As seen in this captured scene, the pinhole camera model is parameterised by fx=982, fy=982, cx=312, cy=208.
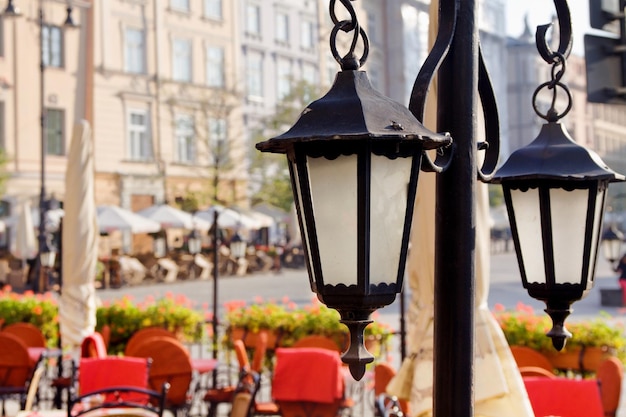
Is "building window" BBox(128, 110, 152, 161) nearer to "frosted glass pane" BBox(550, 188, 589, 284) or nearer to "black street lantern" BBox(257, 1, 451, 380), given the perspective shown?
"frosted glass pane" BBox(550, 188, 589, 284)

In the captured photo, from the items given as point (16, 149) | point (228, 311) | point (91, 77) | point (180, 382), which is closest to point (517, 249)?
point (180, 382)

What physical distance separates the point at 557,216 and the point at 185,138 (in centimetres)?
3435

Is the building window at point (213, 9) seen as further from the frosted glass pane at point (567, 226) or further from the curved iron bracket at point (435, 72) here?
the curved iron bracket at point (435, 72)

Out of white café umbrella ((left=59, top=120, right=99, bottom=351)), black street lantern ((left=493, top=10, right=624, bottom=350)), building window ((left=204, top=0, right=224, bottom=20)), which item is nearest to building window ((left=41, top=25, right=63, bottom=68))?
building window ((left=204, top=0, right=224, bottom=20))

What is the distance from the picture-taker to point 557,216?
288 centimetres

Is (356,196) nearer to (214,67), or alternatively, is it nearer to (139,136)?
(139,136)

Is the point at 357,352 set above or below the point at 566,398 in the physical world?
above

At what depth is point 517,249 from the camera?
290 cm

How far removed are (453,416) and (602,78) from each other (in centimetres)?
223

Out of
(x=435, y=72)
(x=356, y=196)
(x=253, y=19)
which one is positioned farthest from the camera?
(x=253, y=19)

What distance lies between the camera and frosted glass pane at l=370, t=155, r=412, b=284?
6.57ft

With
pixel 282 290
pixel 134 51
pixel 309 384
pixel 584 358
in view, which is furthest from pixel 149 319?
pixel 134 51

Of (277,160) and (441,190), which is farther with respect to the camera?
(277,160)

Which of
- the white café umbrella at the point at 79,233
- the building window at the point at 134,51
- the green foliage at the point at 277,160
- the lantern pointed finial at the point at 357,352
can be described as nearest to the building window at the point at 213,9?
the building window at the point at 134,51
